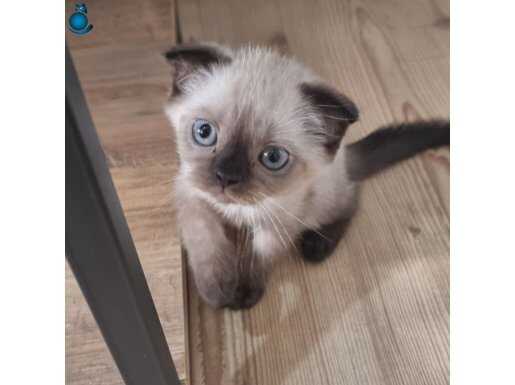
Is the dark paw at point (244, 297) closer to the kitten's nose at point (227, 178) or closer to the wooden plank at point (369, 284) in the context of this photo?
the wooden plank at point (369, 284)

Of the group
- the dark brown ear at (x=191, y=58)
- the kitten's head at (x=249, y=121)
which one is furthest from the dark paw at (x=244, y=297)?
the dark brown ear at (x=191, y=58)

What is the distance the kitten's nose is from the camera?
83 centimetres

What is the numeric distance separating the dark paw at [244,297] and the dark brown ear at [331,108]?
352 millimetres

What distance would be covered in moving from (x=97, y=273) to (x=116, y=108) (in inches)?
35.3

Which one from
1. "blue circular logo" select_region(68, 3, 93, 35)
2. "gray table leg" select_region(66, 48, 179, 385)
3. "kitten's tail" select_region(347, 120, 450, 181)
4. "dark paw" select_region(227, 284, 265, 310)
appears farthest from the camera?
"kitten's tail" select_region(347, 120, 450, 181)

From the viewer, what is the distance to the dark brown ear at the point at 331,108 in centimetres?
84

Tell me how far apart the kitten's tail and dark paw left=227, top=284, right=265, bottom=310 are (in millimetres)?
332

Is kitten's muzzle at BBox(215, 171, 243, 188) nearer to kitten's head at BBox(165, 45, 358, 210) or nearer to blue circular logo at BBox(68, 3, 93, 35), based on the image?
kitten's head at BBox(165, 45, 358, 210)

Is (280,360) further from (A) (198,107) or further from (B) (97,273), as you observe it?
(B) (97,273)

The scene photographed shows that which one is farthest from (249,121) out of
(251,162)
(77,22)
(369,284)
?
(369,284)

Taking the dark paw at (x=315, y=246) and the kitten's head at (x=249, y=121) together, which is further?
the dark paw at (x=315, y=246)

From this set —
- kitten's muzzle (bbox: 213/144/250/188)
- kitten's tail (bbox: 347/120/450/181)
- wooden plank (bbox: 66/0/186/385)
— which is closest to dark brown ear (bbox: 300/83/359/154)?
kitten's muzzle (bbox: 213/144/250/188)

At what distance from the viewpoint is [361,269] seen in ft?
3.84
